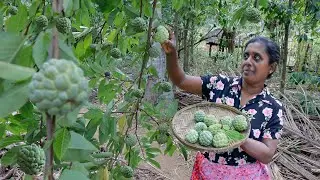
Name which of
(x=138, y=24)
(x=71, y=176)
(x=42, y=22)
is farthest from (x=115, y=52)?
(x=71, y=176)

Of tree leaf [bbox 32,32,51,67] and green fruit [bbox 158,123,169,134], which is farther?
green fruit [bbox 158,123,169,134]

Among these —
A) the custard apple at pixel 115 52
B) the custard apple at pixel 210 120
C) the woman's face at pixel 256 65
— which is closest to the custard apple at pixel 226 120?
the custard apple at pixel 210 120

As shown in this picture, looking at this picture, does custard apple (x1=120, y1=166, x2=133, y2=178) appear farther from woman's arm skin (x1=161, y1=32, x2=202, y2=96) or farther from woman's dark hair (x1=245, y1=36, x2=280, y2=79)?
woman's dark hair (x1=245, y1=36, x2=280, y2=79)

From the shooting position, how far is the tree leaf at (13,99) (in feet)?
2.79

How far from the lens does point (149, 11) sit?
204 cm

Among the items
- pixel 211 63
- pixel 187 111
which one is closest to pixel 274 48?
pixel 187 111

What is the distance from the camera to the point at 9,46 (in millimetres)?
946

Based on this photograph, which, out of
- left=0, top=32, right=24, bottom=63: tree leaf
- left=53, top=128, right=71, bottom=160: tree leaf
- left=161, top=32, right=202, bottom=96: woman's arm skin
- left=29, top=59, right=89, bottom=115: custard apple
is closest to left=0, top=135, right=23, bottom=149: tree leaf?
left=53, top=128, right=71, bottom=160: tree leaf

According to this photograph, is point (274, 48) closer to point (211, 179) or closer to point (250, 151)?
point (250, 151)

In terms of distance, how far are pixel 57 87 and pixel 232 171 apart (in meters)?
2.03

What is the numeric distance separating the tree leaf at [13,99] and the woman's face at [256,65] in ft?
6.30

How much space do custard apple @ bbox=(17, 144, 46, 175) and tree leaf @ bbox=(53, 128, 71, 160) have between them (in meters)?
0.19

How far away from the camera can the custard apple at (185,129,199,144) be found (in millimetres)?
2338

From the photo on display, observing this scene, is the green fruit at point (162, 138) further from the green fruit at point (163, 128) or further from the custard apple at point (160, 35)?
the custard apple at point (160, 35)
